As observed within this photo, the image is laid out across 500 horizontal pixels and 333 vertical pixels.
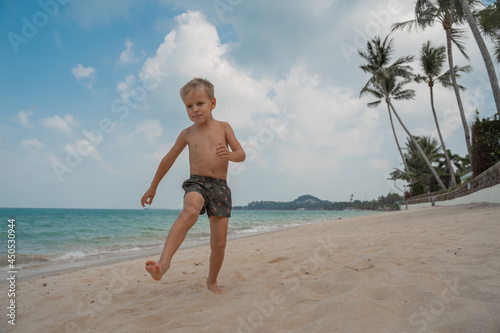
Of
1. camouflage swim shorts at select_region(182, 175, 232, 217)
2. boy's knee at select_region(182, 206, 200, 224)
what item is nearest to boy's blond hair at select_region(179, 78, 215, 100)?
camouflage swim shorts at select_region(182, 175, 232, 217)

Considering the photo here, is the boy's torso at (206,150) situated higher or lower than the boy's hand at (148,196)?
higher

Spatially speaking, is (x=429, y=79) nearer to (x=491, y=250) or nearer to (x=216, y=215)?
(x=491, y=250)

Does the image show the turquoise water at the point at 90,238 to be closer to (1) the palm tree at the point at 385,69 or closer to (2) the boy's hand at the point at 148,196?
(2) the boy's hand at the point at 148,196

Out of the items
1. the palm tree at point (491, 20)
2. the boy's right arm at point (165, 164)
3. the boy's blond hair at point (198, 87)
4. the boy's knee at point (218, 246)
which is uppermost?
the palm tree at point (491, 20)

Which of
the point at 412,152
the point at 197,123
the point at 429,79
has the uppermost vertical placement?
the point at 429,79

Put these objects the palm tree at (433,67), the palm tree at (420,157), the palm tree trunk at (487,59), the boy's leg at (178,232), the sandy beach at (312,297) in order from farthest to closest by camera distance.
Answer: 1. the palm tree at (420,157)
2. the palm tree at (433,67)
3. the palm tree trunk at (487,59)
4. the boy's leg at (178,232)
5. the sandy beach at (312,297)

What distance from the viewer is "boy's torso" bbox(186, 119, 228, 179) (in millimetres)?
2592

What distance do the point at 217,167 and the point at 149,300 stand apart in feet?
4.24

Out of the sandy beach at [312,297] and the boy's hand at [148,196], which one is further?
the boy's hand at [148,196]

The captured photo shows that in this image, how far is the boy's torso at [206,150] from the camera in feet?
8.50

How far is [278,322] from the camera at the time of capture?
1.83 meters

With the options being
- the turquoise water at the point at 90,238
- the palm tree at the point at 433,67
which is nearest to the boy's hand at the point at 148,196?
the turquoise water at the point at 90,238

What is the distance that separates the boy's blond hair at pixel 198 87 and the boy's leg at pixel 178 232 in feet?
2.79

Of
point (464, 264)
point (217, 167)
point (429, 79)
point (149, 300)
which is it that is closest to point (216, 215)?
point (217, 167)
